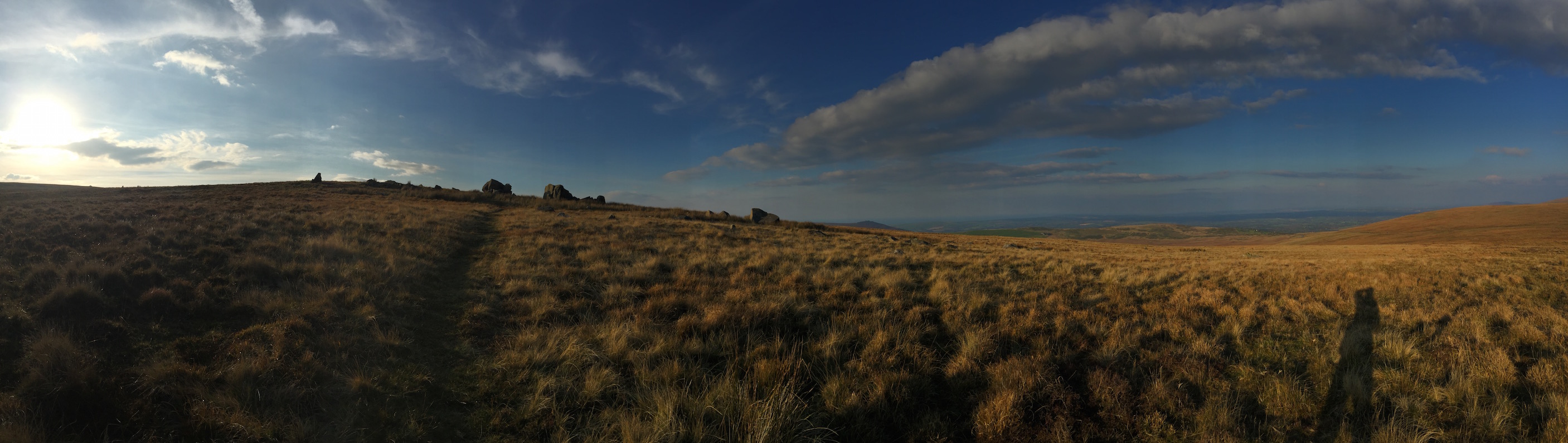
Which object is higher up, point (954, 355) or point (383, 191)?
point (383, 191)

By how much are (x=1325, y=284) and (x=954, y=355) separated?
429 inches

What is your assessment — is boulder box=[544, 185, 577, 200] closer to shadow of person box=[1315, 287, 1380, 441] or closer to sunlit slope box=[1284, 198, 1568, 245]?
shadow of person box=[1315, 287, 1380, 441]

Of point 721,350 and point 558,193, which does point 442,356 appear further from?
point 558,193

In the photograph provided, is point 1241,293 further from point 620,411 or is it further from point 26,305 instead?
Result: point 26,305

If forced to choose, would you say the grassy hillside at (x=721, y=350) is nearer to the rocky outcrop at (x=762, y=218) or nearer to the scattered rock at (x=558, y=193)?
the rocky outcrop at (x=762, y=218)

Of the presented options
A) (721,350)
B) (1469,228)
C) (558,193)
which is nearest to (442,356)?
(721,350)

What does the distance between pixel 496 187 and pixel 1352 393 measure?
55233 millimetres

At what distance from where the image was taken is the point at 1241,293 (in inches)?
383

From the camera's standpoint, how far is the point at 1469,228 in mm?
47000

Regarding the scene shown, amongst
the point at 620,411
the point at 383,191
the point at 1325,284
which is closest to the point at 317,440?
the point at 620,411

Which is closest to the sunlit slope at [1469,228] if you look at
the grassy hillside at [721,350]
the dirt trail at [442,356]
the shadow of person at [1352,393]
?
the grassy hillside at [721,350]

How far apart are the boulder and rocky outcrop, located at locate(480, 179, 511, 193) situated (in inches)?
177

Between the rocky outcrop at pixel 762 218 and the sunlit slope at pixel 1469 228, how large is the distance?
2011 inches

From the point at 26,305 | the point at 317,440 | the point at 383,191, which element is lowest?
the point at 317,440
